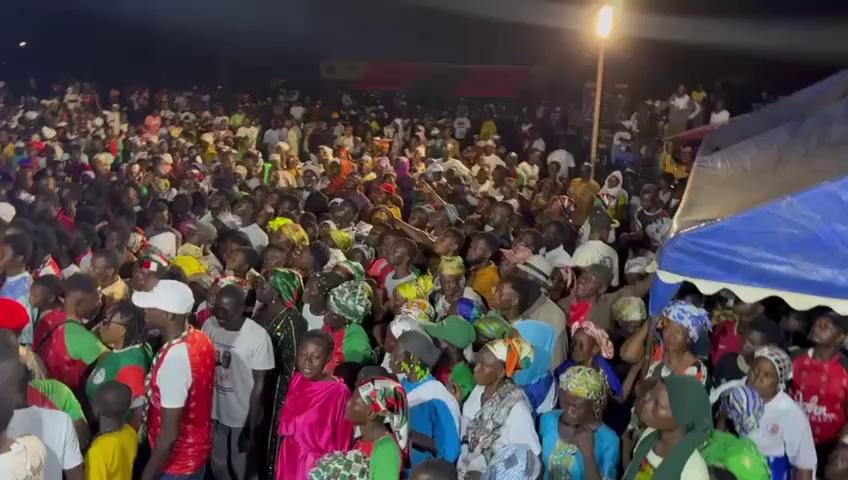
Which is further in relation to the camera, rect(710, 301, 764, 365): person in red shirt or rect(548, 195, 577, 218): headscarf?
rect(548, 195, 577, 218): headscarf

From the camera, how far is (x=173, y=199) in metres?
8.85

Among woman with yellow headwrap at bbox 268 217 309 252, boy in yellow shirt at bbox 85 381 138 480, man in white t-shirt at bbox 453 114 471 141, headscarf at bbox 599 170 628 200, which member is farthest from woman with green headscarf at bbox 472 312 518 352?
man in white t-shirt at bbox 453 114 471 141

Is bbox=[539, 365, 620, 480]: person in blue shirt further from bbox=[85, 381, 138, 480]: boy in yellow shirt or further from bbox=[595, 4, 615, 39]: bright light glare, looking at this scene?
bbox=[595, 4, 615, 39]: bright light glare

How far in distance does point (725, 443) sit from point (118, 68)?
23551 millimetres

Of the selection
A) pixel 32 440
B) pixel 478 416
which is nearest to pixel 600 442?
pixel 478 416

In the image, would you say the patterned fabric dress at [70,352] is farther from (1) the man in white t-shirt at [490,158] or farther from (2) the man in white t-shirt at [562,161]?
(2) the man in white t-shirt at [562,161]

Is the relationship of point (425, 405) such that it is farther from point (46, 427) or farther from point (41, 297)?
point (41, 297)

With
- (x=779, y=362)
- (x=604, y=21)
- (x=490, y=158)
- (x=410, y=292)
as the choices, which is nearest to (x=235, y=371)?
(x=410, y=292)

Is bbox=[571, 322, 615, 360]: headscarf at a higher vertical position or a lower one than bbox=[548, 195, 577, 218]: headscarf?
higher

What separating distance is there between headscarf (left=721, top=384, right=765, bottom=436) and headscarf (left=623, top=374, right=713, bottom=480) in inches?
19.8

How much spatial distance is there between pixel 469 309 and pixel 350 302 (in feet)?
2.51

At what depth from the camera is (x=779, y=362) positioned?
439cm

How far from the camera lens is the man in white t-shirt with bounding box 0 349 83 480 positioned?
3.31 m

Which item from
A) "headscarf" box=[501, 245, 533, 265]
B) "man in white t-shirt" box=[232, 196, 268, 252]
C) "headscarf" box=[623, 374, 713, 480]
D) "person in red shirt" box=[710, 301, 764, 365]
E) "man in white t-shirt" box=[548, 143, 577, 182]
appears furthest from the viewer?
"man in white t-shirt" box=[548, 143, 577, 182]
